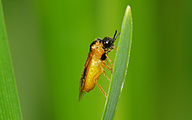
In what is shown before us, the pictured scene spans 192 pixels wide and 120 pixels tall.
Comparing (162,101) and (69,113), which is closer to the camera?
(69,113)

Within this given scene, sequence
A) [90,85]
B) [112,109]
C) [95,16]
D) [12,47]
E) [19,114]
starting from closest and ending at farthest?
1. [19,114]
2. [112,109]
3. [95,16]
4. [90,85]
5. [12,47]

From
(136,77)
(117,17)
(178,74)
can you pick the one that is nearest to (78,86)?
(136,77)

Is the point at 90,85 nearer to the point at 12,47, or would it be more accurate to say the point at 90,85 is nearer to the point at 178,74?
the point at 178,74

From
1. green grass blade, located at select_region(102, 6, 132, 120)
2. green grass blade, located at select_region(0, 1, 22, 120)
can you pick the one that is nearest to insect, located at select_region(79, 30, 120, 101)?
green grass blade, located at select_region(102, 6, 132, 120)

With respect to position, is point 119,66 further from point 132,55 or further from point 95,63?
point 95,63

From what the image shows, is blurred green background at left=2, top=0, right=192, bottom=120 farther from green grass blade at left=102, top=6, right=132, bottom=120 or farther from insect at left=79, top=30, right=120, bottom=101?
green grass blade at left=102, top=6, right=132, bottom=120

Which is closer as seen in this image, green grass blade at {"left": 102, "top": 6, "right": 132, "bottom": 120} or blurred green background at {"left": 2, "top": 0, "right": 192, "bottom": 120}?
green grass blade at {"left": 102, "top": 6, "right": 132, "bottom": 120}

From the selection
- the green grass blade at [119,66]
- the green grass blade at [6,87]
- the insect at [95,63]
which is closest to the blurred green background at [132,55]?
the insect at [95,63]
